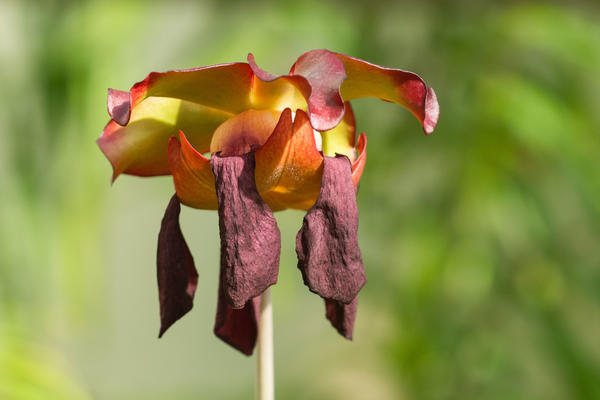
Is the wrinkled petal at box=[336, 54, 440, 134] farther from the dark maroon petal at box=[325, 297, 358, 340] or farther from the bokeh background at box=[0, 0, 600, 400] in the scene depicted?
the bokeh background at box=[0, 0, 600, 400]

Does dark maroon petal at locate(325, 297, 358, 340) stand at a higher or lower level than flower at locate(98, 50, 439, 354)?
lower

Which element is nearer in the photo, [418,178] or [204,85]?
[204,85]

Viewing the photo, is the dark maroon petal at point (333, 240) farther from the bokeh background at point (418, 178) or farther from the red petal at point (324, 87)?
the bokeh background at point (418, 178)

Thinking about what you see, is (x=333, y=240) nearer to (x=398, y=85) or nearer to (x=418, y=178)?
(x=398, y=85)

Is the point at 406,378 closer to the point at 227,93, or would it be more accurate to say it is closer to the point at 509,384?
the point at 509,384

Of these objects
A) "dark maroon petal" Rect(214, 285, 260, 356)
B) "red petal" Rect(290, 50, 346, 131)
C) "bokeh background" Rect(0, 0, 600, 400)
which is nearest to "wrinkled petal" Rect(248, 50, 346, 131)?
"red petal" Rect(290, 50, 346, 131)

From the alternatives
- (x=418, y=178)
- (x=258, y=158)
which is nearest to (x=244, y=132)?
(x=258, y=158)

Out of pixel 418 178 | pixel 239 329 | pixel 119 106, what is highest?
pixel 119 106
